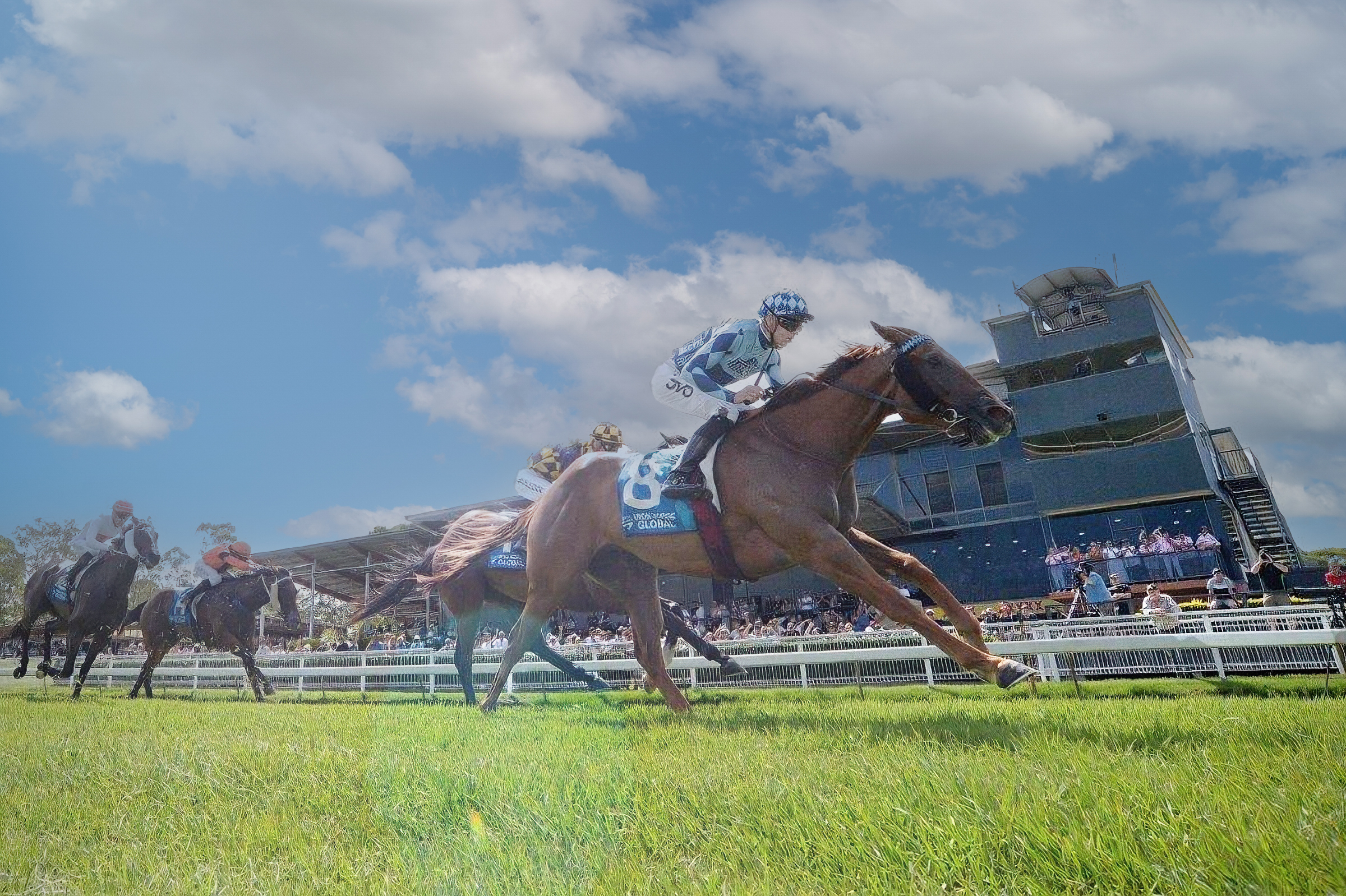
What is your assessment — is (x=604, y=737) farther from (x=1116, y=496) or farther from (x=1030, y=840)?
(x=1116, y=496)

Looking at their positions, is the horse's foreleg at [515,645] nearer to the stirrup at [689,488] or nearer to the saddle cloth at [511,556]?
the stirrup at [689,488]

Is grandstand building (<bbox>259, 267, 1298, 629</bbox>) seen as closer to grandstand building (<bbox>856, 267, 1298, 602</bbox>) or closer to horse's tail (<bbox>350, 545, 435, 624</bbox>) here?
grandstand building (<bbox>856, 267, 1298, 602</bbox>)

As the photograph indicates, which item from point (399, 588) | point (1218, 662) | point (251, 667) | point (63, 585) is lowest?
point (1218, 662)

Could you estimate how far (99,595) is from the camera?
38.9ft

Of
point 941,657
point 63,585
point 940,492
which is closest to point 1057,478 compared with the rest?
point 940,492

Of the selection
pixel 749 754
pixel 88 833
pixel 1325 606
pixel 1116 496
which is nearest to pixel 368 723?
pixel 88 833

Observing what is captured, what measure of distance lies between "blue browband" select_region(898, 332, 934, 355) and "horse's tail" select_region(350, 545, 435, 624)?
7115 mm

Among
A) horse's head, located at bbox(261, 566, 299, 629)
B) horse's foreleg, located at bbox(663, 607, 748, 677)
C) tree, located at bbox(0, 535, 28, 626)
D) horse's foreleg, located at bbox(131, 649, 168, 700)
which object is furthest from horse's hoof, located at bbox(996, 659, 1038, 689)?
tree, located at bbox(0, 535, 28, 626)

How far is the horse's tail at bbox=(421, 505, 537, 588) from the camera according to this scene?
8.42 m

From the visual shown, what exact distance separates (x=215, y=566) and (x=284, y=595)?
1.26 m

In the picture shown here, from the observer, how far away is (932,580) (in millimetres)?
4980

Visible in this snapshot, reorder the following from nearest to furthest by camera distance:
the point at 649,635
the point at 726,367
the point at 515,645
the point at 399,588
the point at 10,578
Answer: the point at 726,367 → the point at 515,645 → the point at 649,635 → the point at 399,588 → the point at 10,578

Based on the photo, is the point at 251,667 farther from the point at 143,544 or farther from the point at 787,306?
the point at 787,306

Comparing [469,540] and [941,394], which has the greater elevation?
[941,394]
